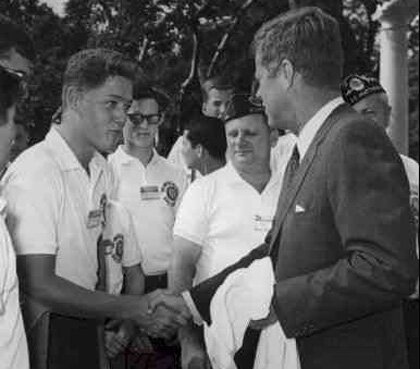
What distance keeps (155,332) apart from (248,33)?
335 cm

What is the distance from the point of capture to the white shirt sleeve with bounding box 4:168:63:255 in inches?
97.1

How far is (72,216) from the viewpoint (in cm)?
264

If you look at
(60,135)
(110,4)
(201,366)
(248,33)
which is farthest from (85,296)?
(248,33)

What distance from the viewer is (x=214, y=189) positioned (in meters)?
3.64

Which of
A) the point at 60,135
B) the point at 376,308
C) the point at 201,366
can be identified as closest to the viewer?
the point at 376,308

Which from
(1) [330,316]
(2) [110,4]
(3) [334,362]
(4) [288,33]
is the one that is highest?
(2) [110,4]

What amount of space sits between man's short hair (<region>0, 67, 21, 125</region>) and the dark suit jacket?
33.9 inches

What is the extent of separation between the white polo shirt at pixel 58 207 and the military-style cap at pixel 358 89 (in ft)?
5.40

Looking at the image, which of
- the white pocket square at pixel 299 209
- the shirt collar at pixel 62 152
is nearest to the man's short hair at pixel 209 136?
the shirt collar at pixel 62 152

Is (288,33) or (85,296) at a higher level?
(288,33)

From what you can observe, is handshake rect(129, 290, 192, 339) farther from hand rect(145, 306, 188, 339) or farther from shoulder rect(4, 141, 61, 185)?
shoulder rect(4, 141, 61, 185)

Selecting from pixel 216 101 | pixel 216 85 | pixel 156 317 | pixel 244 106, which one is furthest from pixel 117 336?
pixel 216 85

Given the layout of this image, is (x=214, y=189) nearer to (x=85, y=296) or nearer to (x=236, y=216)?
(x=236, y=216)

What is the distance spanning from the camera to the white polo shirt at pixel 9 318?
1812 mm
